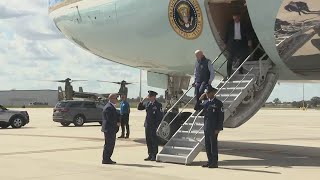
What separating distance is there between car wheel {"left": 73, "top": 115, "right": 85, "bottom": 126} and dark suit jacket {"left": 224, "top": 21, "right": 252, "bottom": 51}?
20454 mm

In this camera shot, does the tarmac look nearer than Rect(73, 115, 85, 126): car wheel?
Yes

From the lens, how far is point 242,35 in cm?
1313

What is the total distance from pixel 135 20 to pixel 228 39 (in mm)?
2744

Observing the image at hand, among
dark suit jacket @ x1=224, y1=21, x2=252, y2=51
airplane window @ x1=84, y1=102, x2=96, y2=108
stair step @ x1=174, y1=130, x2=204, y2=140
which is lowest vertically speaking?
airplane window @ x1=84, y1=102, x2=96, y2=108

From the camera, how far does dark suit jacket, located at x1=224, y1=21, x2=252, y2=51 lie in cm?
1300

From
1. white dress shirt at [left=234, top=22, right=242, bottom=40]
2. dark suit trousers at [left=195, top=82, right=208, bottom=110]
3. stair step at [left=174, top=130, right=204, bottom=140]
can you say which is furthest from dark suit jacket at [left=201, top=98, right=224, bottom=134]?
white dress shirt at [left=234, top=22, right=242, bottom=40]

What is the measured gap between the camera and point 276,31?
11.5 meters

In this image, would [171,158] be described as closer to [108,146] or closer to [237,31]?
[108,146]

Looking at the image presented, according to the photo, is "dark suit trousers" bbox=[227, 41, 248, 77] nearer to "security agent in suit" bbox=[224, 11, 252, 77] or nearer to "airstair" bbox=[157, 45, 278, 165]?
"security agent in suit" bbox=[224, 11, 252, 77]

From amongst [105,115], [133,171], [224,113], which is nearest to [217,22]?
[224,113]

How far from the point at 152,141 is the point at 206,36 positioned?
2.91 metres

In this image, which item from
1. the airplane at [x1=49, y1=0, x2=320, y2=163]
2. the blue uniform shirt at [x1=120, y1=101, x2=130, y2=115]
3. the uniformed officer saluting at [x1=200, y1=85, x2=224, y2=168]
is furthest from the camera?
the blue uniform shirt at [x1=120, y1=101, x2=130, y2=115]

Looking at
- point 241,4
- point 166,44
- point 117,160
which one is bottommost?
point 117,160

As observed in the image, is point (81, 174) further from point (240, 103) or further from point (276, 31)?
point (276, 31)
